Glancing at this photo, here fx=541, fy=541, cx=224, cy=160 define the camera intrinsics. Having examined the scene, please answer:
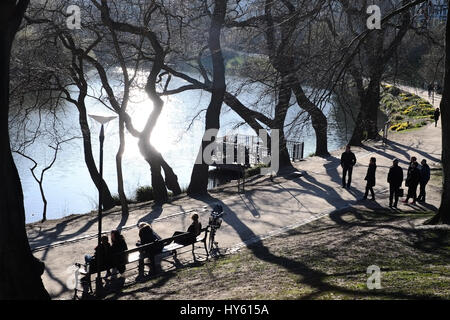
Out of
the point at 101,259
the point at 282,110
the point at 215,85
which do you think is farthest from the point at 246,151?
the point at 101,259

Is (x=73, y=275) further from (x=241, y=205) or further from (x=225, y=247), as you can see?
(x=241, y=205)

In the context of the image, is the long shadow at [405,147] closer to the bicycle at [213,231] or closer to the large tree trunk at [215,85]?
the large tree trunk at [215,85]

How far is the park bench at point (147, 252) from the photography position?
9.54m

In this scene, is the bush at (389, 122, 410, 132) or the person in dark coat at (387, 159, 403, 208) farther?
the bush at (389, 122, 410, 132)

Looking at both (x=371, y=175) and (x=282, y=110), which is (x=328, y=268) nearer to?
(x=371, y=175)

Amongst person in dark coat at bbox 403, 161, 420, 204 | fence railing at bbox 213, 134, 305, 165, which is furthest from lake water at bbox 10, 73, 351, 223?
person in dark coat at bbox 403, 161, 420, 204

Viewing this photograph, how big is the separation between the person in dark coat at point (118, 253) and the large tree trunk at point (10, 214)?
87.5 inches

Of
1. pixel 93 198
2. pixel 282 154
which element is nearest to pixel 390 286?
pixel 282 154

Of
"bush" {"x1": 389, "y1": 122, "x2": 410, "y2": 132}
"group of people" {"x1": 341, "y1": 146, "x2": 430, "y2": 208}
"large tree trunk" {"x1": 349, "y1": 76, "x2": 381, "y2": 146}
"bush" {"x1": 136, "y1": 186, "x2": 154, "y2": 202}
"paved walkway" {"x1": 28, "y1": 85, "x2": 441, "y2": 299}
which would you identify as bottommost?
"bush" {"x1": 136, "y1": 186, "x2": 154, "y2": 202}

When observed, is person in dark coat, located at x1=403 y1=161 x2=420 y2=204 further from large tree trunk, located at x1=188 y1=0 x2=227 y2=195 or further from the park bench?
large tree trunk, located at x1=188 y1=0 x2=227 y2=195

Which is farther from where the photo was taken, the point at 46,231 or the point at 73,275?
the point at 46,231

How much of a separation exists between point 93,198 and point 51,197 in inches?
72.1

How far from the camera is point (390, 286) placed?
7.21 metres

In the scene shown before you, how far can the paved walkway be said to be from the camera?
1180 centimetres
